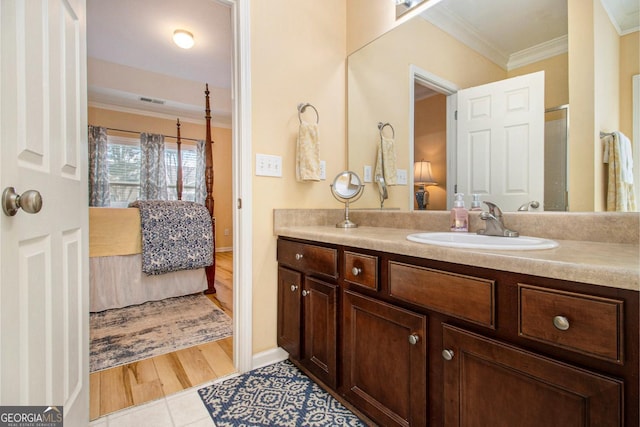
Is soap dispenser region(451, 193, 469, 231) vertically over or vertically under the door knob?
under

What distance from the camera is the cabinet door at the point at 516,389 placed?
584mm

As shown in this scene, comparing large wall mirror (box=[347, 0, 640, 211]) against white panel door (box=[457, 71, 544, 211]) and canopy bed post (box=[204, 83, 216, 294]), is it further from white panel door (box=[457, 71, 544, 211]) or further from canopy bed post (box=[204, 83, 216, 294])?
canopy bed post (box=[204, 83, 216, 294])

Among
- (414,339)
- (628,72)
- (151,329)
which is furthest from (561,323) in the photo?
(151,329)

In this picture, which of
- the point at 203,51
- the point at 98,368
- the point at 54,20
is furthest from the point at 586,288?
the point at 203,51

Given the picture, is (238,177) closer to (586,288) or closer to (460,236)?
(460,236)

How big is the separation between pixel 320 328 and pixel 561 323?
3.04 feet

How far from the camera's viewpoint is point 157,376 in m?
1.54

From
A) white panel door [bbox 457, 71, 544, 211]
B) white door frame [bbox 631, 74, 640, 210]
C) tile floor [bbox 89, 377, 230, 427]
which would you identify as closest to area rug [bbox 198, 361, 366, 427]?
tile floor [bbox 89, 377, 230, 427]

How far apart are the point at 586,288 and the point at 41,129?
1.36 m

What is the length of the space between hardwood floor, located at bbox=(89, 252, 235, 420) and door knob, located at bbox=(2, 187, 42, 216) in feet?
3.64

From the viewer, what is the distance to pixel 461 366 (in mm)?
804

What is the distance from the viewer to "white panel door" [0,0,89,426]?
62cm

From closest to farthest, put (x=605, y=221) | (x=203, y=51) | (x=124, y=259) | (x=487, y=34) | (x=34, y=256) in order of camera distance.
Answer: (x=34, y=256) < (x=605, y=221) < (x=487, y=34) < (x=124, y=259) < (x=203, y=51)

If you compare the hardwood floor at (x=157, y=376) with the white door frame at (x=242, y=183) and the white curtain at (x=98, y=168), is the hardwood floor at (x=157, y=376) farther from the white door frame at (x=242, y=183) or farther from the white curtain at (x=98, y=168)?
the white curtain at (x=98, y=168)
